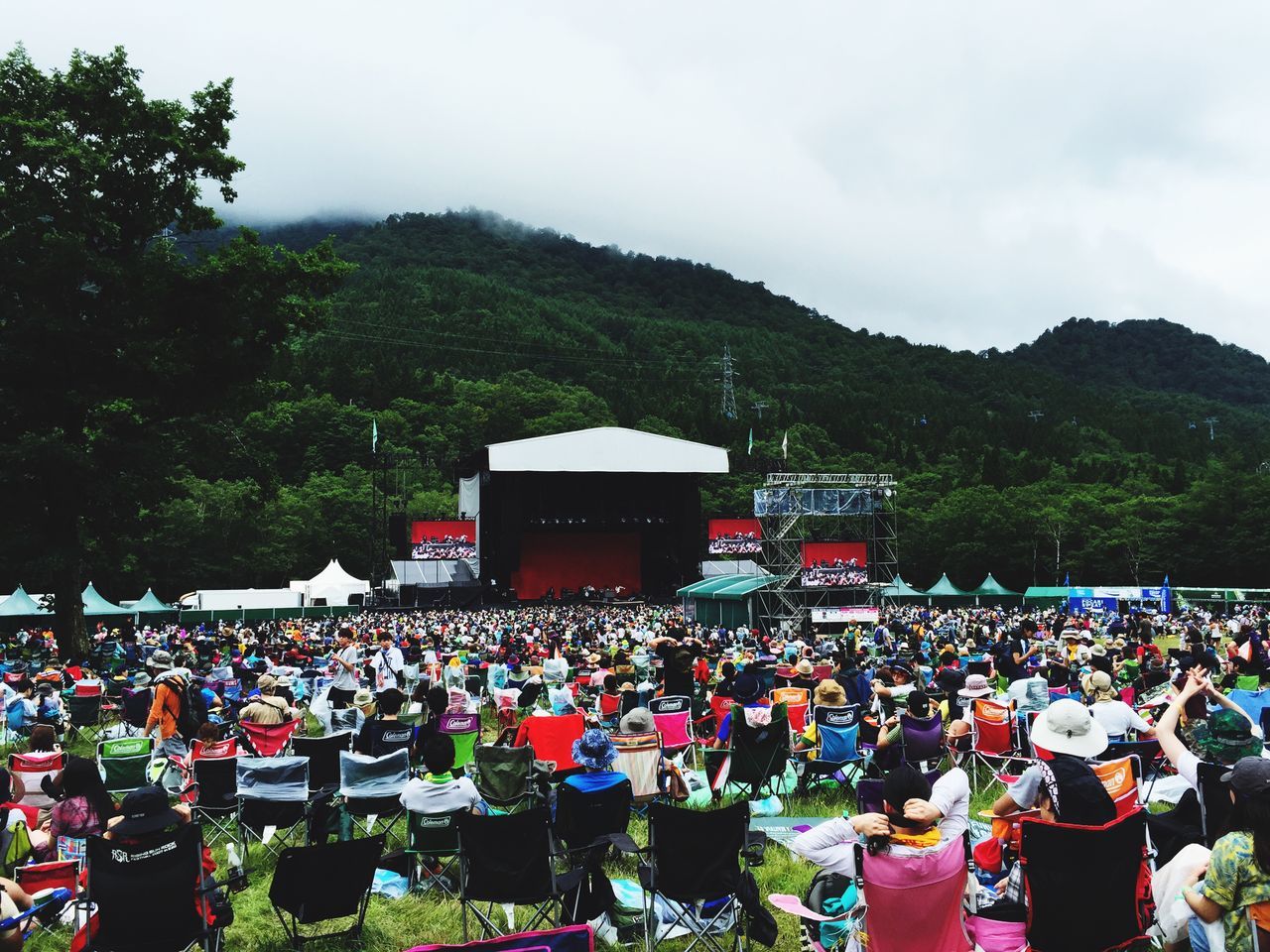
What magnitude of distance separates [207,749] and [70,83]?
1384 cm

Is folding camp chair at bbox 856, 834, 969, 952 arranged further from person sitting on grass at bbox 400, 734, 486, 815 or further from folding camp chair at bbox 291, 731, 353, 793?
folding camp chair at bbox 291, 731, 353, 793

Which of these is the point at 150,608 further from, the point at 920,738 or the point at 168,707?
the point at 920,738

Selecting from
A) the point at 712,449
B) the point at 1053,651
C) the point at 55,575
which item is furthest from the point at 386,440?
the point at 1053,651

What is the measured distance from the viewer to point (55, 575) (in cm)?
1592

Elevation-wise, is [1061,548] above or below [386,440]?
below

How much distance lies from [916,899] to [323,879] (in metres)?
2.64

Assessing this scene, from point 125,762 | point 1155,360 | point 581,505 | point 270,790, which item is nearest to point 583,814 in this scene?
point 270,790

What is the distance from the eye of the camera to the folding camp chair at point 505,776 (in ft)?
18.8

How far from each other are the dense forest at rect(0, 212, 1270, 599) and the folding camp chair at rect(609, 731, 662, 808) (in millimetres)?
12759

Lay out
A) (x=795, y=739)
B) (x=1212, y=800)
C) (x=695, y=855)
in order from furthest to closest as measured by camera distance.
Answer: (x=795, y=739) → (x=695, y=855) → (x=1212, y=800)

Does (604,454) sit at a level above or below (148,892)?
above

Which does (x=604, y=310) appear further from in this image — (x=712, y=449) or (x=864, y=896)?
(x=864, y=896)

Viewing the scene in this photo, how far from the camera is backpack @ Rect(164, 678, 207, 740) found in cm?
761

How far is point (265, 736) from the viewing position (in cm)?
717
